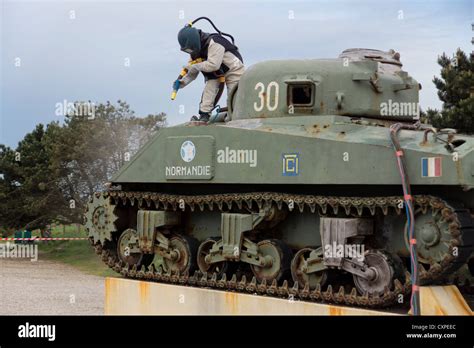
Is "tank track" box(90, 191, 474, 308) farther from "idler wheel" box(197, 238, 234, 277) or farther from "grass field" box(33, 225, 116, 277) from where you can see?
"grass field" box(33, 225, 116, 277)

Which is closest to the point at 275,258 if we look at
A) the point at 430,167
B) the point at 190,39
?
the point at 430,167

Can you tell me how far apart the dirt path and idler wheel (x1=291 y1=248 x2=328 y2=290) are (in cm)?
548

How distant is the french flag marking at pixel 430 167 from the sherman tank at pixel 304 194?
12mm

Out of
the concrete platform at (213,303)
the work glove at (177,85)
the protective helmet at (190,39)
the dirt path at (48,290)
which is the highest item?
the protective helmet at (190,39)

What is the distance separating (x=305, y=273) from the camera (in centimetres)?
1130

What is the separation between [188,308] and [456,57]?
1567cm

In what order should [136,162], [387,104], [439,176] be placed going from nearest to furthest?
[439,176], [387,104], [136,162]

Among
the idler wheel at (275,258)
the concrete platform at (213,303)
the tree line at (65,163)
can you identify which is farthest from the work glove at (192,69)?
the tree line at (65,163)

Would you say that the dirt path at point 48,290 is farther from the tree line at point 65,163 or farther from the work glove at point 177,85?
the work glove at point 177,85

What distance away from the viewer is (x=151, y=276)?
13.4 meters

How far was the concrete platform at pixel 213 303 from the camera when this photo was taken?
1000 centimetres

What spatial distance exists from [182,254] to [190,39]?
3.71m

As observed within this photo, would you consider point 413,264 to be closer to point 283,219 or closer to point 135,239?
point 283,219

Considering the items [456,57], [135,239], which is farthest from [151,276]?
[456,57]
